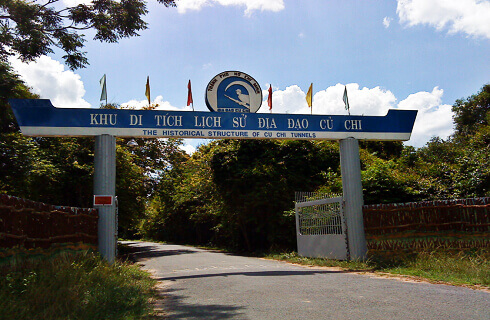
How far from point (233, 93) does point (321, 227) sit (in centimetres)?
564

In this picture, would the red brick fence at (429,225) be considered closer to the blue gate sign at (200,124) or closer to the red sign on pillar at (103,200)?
the blue gate sign at (200,124)

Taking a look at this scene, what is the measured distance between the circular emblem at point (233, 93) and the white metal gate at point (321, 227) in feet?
13.7

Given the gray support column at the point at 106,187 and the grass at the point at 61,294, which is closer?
the grass at the point at 61,294

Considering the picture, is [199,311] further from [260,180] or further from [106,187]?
[260,180]

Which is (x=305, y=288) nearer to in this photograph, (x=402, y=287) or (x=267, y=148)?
(x=402, y=287)

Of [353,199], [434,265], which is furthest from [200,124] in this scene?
[434,265]

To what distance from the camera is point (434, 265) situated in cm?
1021

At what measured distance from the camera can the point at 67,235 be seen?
954 cm

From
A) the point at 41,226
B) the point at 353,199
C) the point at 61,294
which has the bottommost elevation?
the point at 61,294

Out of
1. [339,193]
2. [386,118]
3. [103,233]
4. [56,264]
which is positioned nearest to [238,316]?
[56,264]

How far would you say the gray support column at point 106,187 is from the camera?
Answer: 11.9 m

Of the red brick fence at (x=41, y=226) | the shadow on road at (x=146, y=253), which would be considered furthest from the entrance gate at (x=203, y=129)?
the shadow on road at (x=146, y=253)

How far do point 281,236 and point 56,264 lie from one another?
14.1 m

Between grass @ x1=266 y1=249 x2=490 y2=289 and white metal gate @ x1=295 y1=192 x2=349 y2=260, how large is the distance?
536mm
